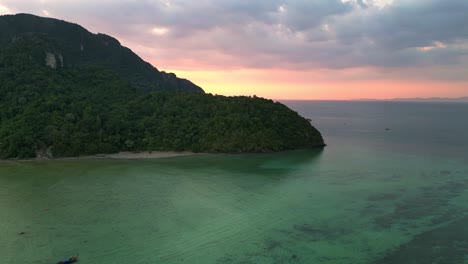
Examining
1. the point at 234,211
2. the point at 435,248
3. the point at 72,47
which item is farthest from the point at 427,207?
the point at 72,47

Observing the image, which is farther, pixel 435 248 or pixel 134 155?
pixel 134 155

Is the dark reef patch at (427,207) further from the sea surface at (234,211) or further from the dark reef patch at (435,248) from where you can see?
the dark reef patch at (435,248)

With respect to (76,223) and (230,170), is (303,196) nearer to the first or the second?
(230,170)

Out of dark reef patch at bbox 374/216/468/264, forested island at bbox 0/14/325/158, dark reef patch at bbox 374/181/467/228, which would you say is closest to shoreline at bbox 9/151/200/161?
forested island at bbox 0/14/325/158

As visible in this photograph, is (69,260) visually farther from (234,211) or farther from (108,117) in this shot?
(108,117)

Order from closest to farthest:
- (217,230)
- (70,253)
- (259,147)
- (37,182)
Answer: (70,253) → (217,230) → (37,182) → (259,147)

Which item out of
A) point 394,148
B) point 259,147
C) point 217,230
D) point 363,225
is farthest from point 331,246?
point 394,148

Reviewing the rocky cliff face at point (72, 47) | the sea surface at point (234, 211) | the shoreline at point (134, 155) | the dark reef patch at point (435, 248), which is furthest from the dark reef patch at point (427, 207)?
the rocky cliff face at point (72, 47)
